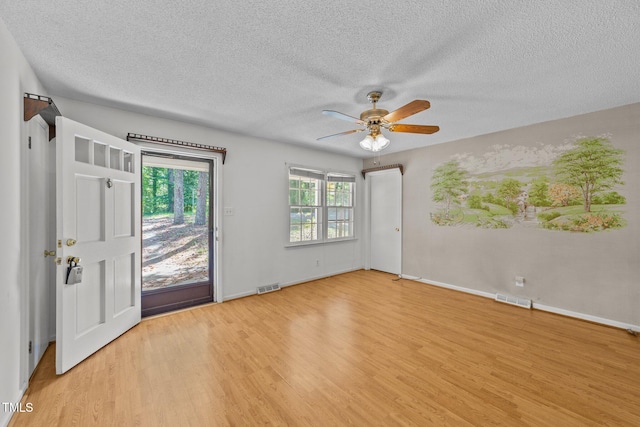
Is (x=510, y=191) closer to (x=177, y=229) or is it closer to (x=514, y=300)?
(x=514, y=300)

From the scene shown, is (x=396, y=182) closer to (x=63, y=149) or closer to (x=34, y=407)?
(x=63, y=149)

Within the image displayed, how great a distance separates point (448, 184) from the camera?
167 inches

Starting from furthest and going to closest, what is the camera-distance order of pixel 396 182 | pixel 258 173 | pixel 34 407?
pixel 396 182 < pixel 258 173 < pixel 34 407

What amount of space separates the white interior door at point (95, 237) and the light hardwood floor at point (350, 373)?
219 mm

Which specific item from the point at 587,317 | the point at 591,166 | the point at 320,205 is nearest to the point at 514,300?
the point at 587,317

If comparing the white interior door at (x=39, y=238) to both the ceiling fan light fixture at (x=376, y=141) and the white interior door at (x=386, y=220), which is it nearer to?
the ceiling fan light fixture at (x=376, y=141)

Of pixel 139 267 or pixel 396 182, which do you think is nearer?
pixel 139 267

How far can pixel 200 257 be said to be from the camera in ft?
13.3

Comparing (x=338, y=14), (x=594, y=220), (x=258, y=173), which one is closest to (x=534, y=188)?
(x=594, y=220)

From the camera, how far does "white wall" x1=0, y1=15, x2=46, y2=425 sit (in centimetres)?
150

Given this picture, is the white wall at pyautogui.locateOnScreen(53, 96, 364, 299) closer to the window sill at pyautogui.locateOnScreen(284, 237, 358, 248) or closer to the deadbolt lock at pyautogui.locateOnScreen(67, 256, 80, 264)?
the window sill at pyautogui.locateOnScreen(284, 237, 358, 248)

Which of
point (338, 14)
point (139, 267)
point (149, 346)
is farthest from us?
point (139, 267)

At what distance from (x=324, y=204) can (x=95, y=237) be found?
3.40m

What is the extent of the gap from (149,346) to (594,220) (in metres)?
5.07
